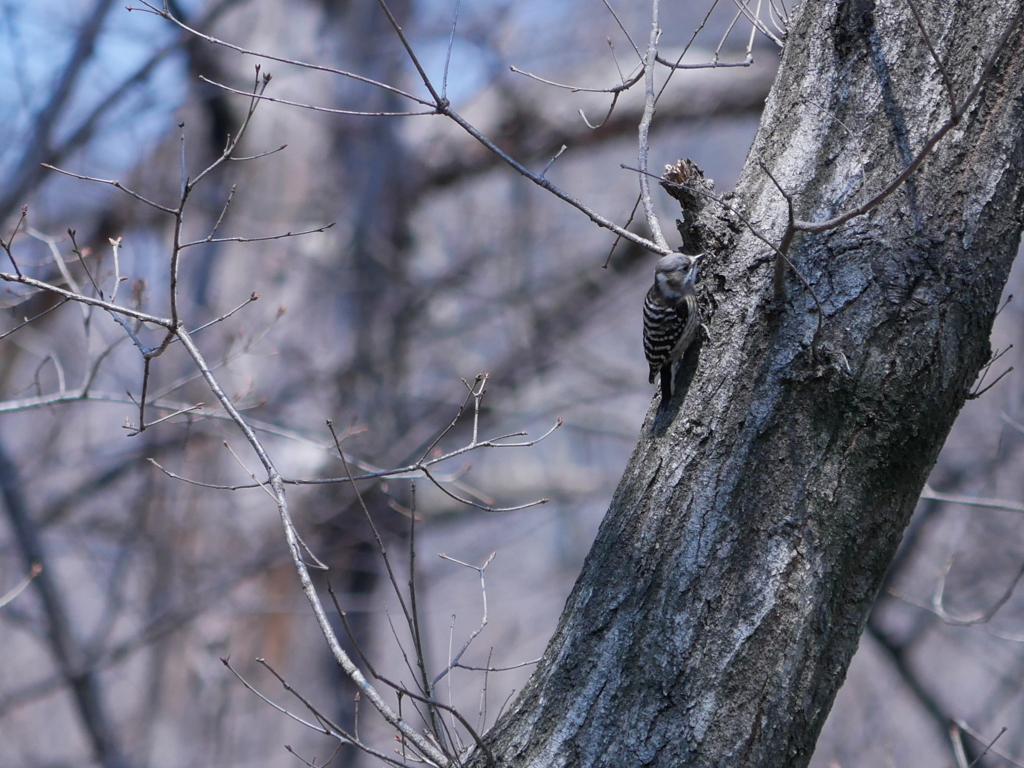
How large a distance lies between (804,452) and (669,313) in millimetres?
1072

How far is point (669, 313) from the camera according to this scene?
308 centimetres

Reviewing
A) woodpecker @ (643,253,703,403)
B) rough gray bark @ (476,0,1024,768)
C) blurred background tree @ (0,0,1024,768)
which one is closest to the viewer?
rough gray bark @ (476,0,1024,768)

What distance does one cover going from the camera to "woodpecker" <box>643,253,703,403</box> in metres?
2.88

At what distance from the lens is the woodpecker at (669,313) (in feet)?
9.45

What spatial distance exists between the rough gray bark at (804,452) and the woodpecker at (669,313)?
1.78 ft

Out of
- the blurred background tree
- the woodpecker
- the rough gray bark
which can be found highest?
the blurred background tree

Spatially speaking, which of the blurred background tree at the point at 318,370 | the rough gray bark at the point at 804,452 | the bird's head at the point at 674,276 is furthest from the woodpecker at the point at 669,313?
the blurred background tree at the point at 318,370

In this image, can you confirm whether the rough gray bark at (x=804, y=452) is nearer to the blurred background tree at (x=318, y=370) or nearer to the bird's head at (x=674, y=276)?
the bird's head at (x=674, y=276)

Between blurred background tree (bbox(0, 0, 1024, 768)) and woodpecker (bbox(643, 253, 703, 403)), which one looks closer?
woodpecker (bbox(643, 253, 703, 403))

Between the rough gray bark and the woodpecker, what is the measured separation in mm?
541

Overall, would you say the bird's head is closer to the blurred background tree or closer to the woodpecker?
the woodpecker

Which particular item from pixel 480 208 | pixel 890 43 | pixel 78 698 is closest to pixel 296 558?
pixel 890 43

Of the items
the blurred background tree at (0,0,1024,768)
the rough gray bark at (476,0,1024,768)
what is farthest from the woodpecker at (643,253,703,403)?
the blurred background tree at (0,0,1024,768)

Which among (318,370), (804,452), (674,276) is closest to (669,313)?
(674,276)
